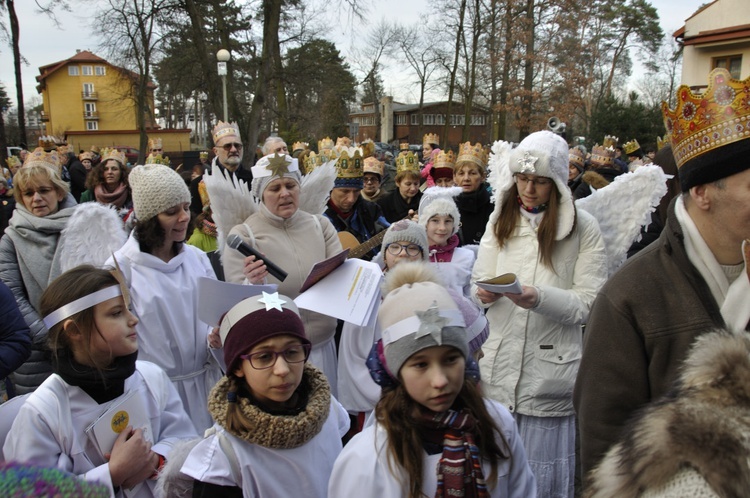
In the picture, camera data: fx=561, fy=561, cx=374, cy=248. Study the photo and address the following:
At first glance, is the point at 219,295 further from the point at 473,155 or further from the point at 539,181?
the point at 473,155

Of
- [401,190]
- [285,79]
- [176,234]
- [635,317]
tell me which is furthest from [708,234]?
[285,79]

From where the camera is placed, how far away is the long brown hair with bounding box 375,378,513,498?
187 cm

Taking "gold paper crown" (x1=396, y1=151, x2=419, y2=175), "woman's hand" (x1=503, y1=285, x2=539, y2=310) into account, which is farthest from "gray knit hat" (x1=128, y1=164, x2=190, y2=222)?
"gold paper crown" (x1=396, y1=151, x2=419, y2=175)

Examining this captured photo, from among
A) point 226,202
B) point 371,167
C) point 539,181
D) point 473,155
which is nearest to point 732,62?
point 473,155

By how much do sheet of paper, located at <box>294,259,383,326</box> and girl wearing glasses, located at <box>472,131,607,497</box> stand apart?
660 mm

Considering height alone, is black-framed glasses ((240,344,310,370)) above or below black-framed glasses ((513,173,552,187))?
below

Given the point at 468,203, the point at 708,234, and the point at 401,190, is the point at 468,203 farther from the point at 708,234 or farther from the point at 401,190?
the point at 708,234

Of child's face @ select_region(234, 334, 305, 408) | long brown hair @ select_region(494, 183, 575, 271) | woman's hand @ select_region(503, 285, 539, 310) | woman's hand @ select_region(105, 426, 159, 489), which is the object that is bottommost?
woman's hand @ select_region(105, 426, 159, 489)

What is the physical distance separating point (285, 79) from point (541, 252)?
1859 centimetres

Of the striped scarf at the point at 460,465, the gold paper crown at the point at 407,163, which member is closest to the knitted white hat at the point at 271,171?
the striped scarf at the point at 460,465

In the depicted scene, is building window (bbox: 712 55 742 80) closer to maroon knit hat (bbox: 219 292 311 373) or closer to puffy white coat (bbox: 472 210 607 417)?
puffy white coat (bbox: 472 210 607 417)

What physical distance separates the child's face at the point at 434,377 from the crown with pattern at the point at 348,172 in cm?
362

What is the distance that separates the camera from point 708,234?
179cm

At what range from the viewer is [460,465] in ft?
6.06
